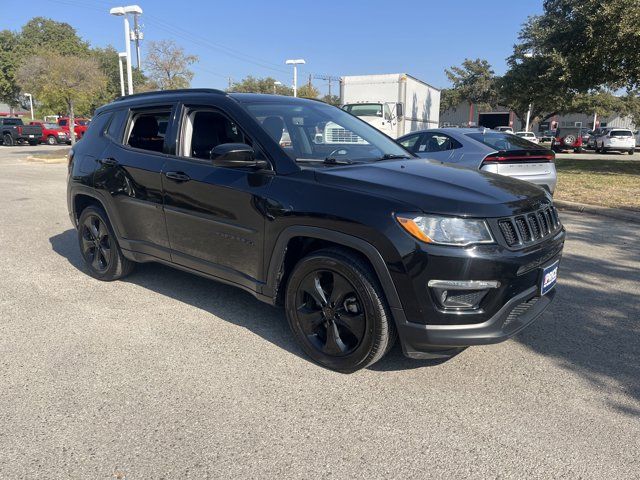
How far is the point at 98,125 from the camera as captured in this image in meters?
5.13

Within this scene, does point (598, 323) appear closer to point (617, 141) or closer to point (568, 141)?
point (617, 141)

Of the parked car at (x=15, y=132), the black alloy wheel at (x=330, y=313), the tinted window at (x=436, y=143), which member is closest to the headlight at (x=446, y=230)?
the black alloy wheel at (x=330, y=313)

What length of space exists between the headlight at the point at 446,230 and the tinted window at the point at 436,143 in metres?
5.93

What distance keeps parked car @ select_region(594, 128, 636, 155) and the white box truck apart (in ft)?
59.6

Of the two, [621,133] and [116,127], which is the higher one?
[621,133]

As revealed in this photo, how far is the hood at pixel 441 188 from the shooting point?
2.89 m

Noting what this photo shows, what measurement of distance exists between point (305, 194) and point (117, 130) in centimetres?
254

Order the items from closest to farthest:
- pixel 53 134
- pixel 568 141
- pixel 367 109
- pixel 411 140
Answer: pixel 411 140 → pixel 367 109 → pixel 568 141 → pixel 53 134

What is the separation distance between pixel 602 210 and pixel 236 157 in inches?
301

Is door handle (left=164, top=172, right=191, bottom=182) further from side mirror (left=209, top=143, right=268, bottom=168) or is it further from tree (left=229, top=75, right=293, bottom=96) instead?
tree (left=229, top=75, right=293, bottom=96)

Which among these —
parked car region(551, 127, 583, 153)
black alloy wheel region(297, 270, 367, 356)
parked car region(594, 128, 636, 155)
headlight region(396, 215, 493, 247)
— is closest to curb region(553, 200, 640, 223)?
headlight region(396, 215, 493, 247)

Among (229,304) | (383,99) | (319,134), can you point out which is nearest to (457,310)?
(319,134)

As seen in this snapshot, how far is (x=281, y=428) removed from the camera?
2.75 metres

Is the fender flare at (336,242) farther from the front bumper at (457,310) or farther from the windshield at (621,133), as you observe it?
the windshield at (621,133)
